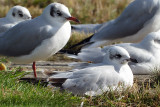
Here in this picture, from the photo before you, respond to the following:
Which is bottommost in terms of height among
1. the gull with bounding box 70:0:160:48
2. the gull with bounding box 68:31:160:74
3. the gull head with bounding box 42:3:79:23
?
the gull with bounding box 68:31:160:74

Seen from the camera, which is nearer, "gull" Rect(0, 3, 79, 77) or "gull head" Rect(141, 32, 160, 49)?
"gull" Rect(0, 3, 79, 77)

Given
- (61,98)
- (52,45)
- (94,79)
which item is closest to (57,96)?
(61,98)

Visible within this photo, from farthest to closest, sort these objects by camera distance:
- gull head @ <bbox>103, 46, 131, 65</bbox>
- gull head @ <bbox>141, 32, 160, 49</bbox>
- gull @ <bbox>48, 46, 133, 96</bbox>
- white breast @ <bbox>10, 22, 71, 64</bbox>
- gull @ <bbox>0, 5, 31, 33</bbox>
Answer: gull @ <bbox>0, 5, 31, 33</bbox> < gull head @ <bbox>141, 32, 160, 49</bbox> < white breast @ <bbox>10, 22, 71, 64</bbox> < gull head @ <bbox>103, 46, 131, 65</bbox> < gull @ <bbox>48, 46, 133, 96</bbox>

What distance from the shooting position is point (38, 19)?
568 cm

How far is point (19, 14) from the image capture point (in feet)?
24.0

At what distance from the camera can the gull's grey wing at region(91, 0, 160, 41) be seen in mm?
7352

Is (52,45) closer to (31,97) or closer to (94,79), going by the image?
(94,79)

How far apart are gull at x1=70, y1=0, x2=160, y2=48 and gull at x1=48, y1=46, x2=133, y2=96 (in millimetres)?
2659

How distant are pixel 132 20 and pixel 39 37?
268cm

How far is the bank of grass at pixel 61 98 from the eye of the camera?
12.5 ft

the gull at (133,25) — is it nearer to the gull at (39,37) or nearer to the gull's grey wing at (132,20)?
the gull's grey wing at (132,20)

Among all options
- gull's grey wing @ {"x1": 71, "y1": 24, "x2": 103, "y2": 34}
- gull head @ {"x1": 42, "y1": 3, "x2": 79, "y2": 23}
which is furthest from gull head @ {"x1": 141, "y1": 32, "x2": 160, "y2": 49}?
gull's grey wing @ {"x1": 71, "y1": 24, "x2": 103, "y2": 34}

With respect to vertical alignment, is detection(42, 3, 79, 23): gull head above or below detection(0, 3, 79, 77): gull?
above

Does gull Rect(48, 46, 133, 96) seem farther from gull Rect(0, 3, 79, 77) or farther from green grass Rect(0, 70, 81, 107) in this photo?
gull Rect(0, 3, 79, 77)
